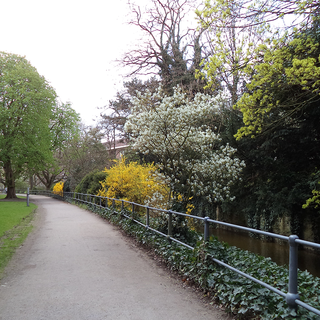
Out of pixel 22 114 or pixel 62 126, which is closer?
pixel 22 114

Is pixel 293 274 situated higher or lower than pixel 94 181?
lower

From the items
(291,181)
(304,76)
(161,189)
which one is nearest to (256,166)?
(291,181)

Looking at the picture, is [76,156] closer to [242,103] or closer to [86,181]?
[86,181]

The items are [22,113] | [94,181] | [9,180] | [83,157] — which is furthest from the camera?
[83,157]

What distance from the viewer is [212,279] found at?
4730 millimetres

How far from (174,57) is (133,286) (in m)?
19.4

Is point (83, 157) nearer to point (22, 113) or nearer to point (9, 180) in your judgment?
point (22, 113)

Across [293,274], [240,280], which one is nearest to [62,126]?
[240,280]

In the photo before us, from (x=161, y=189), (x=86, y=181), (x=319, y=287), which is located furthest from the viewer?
(x=86, y=181)

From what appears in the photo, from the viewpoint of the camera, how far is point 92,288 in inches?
200

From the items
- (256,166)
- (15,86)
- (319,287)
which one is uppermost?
(15,86)

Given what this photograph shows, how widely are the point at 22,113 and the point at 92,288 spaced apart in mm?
27369

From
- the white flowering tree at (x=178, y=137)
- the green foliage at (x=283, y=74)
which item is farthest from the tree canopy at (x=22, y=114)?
the green foliage at (x=283, y=74)

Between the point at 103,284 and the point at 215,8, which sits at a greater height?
the point at 215,8
